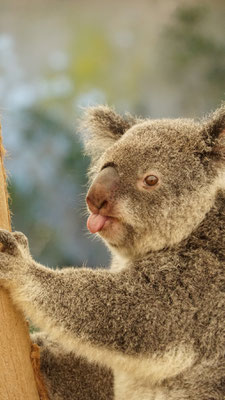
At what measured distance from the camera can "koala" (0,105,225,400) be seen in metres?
2.20

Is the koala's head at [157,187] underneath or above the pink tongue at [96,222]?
above

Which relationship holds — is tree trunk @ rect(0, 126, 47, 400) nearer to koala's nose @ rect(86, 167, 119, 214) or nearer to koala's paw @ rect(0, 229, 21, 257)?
koala's paw @ rect(0, 229, 21, 257)

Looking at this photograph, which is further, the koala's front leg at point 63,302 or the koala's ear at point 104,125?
the koala's ear at point 104,125

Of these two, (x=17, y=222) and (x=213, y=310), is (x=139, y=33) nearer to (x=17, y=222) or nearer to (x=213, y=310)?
(x=17, y=222)

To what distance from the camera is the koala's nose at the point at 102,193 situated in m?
2.32

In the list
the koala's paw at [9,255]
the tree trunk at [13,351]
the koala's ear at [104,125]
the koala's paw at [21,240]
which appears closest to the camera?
the tree trunk at [13,351]

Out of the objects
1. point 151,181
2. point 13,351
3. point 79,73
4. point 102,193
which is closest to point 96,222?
point 102,193

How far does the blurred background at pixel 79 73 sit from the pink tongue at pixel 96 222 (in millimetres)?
1515

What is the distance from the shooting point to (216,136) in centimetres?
249

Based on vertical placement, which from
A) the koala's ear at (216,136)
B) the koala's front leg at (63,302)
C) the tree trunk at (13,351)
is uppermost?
the koala's ear at (216,136)

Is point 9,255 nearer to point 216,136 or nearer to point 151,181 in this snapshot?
point 151,181

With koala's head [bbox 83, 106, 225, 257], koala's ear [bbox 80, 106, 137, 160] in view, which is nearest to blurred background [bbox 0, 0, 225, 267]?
koala's ear [bbox 80, 106, 137, 160]

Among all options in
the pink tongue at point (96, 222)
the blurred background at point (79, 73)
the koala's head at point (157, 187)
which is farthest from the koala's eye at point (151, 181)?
the blurred background at point (79, 73)

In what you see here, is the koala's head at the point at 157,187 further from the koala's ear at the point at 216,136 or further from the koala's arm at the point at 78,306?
the koala's arm at the point at 78,306
